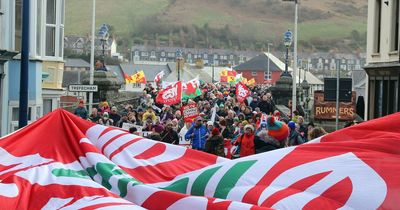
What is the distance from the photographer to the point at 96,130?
6.95 meters

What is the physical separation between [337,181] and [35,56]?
640 inches

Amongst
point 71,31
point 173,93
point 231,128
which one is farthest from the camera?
point 71,31

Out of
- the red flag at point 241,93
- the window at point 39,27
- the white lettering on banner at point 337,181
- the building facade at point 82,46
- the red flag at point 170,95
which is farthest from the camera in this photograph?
the building facade at point 82,46

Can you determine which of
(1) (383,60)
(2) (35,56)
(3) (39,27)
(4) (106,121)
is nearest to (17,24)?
(2) (35,56)

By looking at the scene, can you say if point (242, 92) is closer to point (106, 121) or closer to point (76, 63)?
point (106, 121)

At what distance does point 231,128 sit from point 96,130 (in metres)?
14.2

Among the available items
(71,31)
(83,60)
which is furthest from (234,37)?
(83,60)

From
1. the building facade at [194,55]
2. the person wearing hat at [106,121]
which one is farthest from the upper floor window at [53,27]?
the building facade at [194,55]

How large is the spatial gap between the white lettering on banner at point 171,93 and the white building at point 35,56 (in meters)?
6.60

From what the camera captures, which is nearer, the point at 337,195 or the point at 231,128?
the point at 337,195

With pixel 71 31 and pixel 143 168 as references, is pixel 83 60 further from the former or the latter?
pixel 143 168

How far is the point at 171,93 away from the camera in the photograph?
3116 cm

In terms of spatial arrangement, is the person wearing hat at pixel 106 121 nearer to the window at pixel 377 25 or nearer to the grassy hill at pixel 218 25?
the window at pixel 377 25

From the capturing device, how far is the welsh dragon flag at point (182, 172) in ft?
17.4
